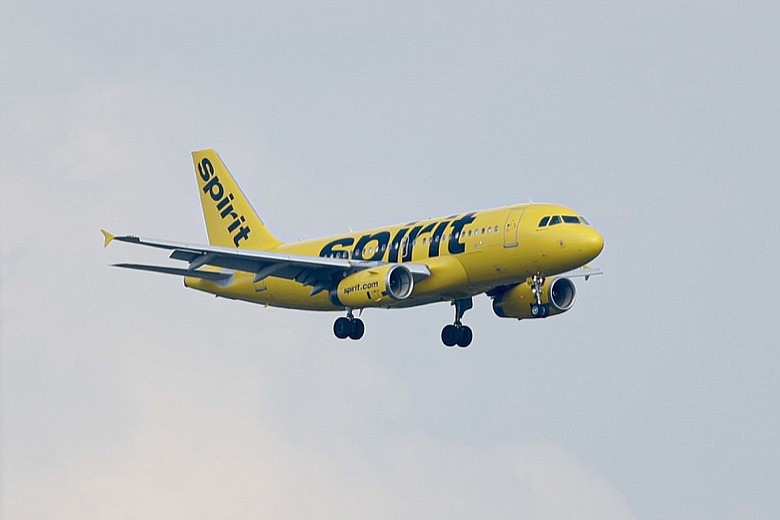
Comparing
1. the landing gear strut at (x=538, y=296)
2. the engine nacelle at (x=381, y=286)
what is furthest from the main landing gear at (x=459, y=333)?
the engine nacelle at (x=381, y=286)

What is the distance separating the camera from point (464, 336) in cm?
7312

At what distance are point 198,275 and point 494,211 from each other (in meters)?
13.4

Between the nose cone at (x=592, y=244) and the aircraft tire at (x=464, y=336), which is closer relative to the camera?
the nose cone at (x=592, y=244)

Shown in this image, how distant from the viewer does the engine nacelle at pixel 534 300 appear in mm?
70250

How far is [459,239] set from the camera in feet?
218

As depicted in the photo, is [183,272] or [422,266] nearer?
[422,266]

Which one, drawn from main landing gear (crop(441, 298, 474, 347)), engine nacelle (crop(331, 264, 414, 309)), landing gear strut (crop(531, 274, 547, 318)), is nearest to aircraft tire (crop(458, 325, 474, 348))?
main landing gear (crop(441, 298, 474, 347))

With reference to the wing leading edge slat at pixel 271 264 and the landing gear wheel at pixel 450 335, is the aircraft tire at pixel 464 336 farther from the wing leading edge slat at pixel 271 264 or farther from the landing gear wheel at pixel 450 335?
the wing leading edge slat at pixel 271 264

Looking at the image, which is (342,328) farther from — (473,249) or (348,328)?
(473,249)

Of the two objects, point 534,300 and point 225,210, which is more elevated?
point 225,210

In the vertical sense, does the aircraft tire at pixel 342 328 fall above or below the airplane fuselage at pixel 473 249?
below

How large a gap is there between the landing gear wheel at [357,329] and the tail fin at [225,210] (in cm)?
807

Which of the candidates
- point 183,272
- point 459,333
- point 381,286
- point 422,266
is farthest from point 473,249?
point 183,272

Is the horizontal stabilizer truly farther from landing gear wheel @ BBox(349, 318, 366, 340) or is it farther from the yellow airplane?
landing gear wheel @ BBox(349, 318, 366, 340)
